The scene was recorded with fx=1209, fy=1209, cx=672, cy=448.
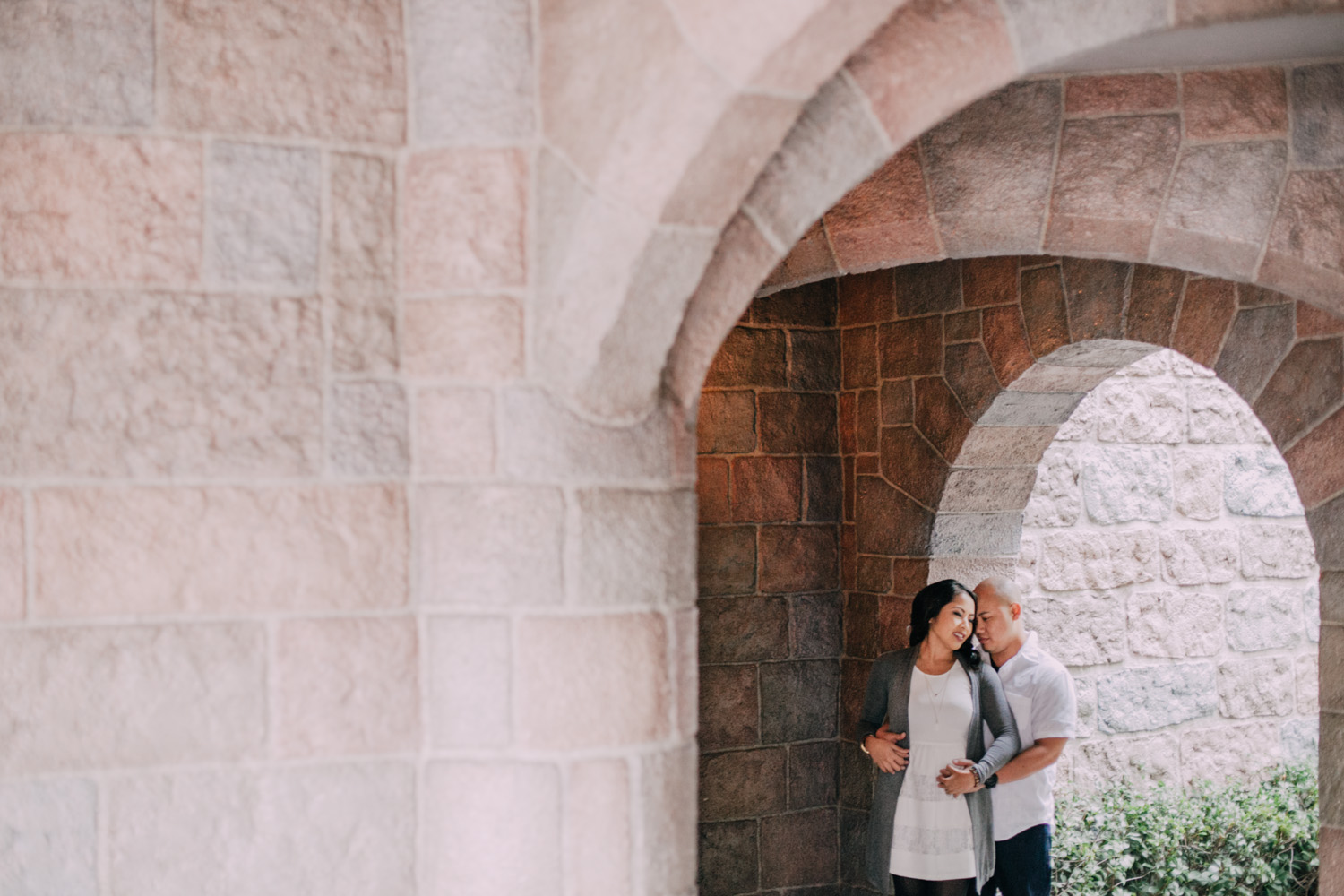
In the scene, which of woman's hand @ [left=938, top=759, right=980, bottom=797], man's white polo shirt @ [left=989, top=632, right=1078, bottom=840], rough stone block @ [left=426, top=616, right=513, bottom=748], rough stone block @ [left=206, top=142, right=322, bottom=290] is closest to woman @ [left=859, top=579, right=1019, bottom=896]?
woman's hand @ [left=938, top=759, right=980, bottom=797]

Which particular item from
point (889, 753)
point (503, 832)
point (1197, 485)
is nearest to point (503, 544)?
point (503, 832)

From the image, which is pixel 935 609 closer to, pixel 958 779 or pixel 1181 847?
pixel 958 779

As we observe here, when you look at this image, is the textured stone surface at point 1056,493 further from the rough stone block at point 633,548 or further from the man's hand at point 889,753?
the rough stone block at point 633,548

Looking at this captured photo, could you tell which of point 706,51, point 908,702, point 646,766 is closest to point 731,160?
point 706,51

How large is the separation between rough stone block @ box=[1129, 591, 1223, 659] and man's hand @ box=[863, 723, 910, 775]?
161 cm

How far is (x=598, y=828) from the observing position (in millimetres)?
1653

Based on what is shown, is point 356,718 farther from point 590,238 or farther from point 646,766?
point 590,238

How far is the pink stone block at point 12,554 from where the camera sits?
62.9 inches

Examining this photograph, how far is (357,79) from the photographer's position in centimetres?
167

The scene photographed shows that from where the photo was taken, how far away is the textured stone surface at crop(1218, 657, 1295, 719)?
4.54 metres

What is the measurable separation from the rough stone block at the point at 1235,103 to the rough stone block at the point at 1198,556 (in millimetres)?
2412

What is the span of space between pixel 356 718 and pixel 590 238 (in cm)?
73

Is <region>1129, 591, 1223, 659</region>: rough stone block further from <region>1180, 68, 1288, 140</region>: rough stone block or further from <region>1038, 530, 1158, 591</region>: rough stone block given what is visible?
<region>1180, 68, 1288, 140</region>: rough stone block

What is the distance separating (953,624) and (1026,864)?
0.73 meters
